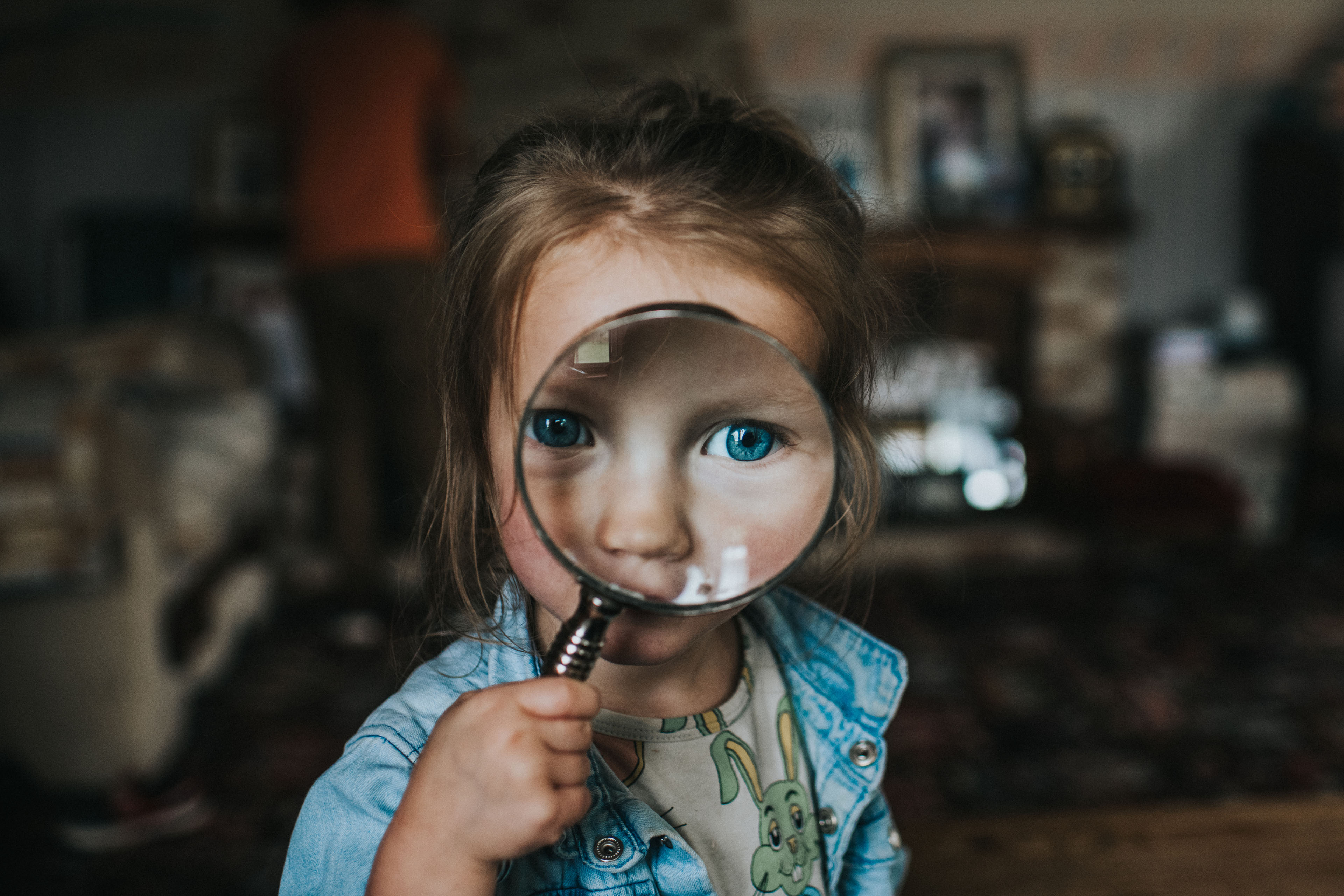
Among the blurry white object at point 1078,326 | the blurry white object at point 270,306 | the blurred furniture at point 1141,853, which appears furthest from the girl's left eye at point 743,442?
the blurry white object at point 1078,326

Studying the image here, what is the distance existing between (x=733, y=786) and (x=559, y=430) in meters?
0.30

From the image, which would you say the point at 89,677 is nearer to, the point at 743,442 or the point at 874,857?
the point at 874,857

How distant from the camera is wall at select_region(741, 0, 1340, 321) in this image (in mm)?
4012

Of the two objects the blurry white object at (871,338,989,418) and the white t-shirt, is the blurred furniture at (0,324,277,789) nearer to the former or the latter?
the white t-shirt

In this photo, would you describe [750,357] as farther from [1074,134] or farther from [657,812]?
[1074,134]

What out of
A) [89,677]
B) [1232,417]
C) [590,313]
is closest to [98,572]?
[89,677]

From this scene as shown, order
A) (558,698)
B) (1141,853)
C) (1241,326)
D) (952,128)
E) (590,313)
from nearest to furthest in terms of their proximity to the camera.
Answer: (558,698) < (590,313) < (1141,853) < (1241,326) < (952,128)

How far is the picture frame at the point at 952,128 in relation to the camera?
3.98 m

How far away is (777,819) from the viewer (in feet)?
2.07

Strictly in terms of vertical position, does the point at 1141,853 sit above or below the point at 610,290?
below

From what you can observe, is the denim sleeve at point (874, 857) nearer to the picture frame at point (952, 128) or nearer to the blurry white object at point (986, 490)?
the blurry white object at point (986, 490)

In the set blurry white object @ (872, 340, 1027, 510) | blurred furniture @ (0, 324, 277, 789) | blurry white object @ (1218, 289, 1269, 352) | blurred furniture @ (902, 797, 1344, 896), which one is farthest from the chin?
blurry white object @ (1218, 289, 1269, 352)

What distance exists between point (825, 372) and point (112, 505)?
1.45 metres

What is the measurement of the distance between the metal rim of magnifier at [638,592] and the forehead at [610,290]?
0.07m
